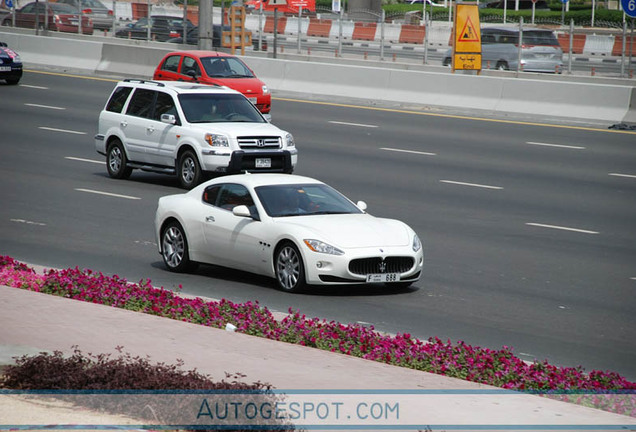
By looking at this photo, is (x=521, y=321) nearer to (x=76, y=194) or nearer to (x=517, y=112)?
(x=76, y=194)

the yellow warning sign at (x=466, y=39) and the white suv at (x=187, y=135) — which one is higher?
the yellow warning sign at (x=466, y=39)

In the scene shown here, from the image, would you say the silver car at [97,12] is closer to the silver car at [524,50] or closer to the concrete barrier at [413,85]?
the concrete barrier at [413,85]

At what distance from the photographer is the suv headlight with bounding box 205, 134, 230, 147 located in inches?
777

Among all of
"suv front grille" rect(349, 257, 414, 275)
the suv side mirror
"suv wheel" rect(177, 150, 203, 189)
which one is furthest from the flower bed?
the suv side mirror

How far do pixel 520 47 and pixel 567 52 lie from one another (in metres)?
1.89

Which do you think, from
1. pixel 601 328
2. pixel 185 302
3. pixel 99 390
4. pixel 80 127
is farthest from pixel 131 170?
pixel 99 390

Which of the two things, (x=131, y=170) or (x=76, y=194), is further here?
(x=131, y=170)

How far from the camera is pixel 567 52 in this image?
3841 cm

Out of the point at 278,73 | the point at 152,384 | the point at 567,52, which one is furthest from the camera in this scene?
the point at 567,52

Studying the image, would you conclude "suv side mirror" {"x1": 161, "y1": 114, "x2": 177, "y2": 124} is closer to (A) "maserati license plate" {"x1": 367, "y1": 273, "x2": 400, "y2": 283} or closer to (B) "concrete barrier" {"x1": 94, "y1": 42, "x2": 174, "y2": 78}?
(A) "maserati license plate" {"x1": 367, "y1": 273, "x2": 400, "y2": 283}

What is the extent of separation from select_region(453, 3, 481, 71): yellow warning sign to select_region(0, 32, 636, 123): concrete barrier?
5.28 ft

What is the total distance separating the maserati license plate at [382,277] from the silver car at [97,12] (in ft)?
136

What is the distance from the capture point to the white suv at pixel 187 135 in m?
19.8

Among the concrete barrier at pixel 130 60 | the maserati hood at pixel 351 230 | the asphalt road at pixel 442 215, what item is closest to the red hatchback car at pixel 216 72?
the asphalt road at pixel 442 215
